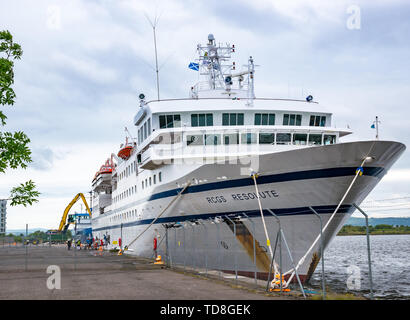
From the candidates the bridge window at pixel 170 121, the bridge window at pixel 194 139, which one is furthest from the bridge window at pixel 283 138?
the bridge window at pixel 170 121

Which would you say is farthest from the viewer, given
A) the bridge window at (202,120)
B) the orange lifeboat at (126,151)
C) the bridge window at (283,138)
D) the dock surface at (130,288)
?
the orange lifeboat at (126,151)

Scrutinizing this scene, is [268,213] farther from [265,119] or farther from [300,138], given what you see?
[265,119]

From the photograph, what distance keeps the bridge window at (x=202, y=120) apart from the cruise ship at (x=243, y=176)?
0.05 m

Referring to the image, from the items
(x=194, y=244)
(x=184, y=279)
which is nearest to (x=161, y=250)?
(x=194, y=244)

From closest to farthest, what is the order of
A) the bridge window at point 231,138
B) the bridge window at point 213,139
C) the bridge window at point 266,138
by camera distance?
the bridge window at point 266,138 < the bridge window at point 231,138 < the bridge window at point 213,139

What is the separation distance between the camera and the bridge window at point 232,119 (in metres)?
22.9

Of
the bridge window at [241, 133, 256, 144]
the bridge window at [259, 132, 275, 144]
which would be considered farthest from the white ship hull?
the bridge window at [259, 132, 275, 144]

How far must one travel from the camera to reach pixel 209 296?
A: 11.9m

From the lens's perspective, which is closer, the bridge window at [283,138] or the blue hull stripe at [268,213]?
the blue hull stripe at [268,213]

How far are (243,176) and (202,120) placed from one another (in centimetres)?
691

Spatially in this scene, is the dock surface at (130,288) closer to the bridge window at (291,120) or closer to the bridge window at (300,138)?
the bridge window at (300,138)

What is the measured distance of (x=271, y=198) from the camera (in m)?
16.4
